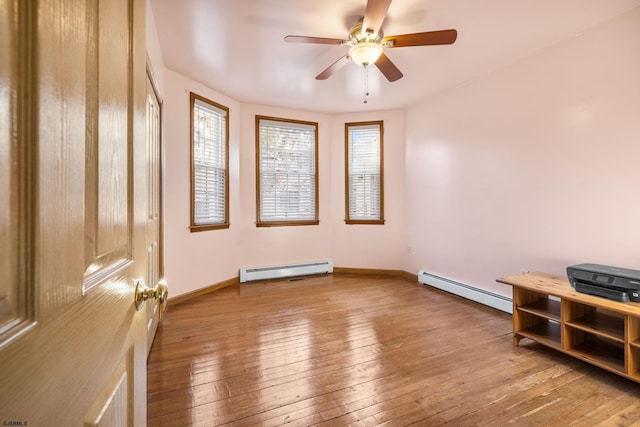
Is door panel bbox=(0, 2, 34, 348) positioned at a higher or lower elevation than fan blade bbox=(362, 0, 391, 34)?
lower

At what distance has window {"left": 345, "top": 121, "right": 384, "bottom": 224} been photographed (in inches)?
188

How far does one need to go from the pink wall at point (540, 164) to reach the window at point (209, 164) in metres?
2.94

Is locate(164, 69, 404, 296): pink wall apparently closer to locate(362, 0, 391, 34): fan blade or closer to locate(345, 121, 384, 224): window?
locate(345, 121, 384, 224): window

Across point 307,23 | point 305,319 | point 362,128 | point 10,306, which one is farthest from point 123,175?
point 362,128

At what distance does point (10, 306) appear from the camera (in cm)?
30

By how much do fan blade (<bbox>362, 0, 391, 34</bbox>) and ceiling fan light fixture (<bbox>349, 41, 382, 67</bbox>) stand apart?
0.11m

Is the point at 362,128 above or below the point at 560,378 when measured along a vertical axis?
above

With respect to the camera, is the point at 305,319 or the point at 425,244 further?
the point at 425,244

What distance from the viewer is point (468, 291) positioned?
353cm

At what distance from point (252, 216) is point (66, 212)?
407 cm

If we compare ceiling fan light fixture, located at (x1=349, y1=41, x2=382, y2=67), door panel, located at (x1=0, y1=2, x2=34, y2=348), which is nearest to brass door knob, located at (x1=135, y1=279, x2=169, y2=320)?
door panel, located at (x1=0, y1=2, x2=34, y2=348)

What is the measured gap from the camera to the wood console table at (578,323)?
182 cm

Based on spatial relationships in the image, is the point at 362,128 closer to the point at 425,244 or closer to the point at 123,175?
the point at 425,244

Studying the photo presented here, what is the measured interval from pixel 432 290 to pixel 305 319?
199 centimetres
